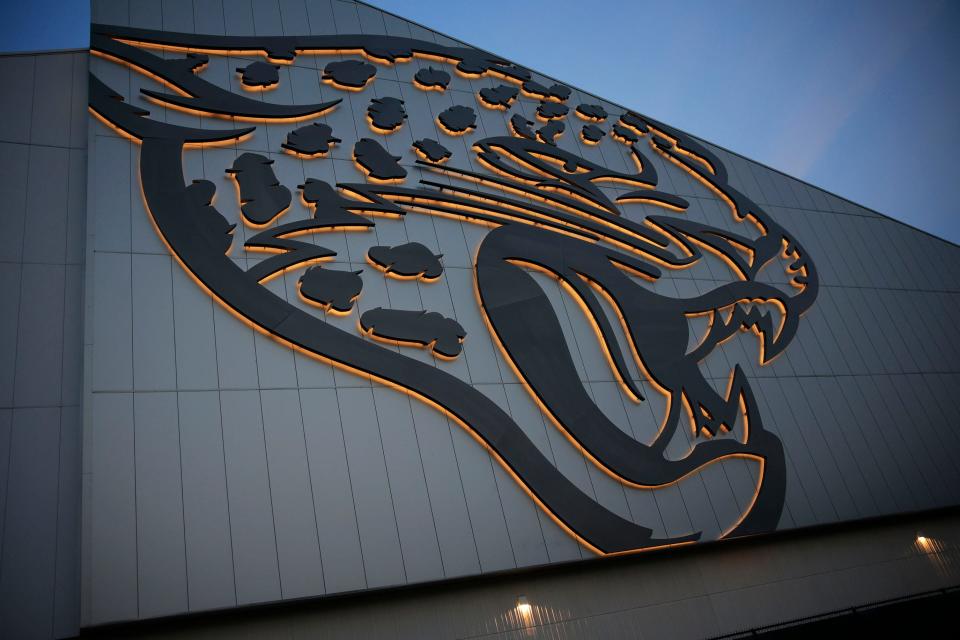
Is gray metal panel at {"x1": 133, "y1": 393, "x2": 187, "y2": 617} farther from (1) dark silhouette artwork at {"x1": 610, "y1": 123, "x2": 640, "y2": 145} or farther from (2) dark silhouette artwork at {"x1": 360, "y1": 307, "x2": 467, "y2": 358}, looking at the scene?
(1) dark silhouette artwork at {"x1": 610, "y1": 123, "x2": 640, "y2": 145}

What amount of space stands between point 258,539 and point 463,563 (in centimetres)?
225

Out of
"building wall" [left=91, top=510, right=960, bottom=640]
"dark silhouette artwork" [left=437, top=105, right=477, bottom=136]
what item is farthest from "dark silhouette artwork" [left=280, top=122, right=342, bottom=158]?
"building wall" [left=91, top=510, right=960, bottom=640]

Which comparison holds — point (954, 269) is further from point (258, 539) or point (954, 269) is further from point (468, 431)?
point (258, 539)

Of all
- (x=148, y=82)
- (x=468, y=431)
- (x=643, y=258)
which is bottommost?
(x=468, y=431)

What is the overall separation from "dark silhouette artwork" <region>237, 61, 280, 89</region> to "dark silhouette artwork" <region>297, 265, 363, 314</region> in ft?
11.4

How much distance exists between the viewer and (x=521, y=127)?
1283cm

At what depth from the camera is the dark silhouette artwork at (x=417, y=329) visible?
920 centimetres

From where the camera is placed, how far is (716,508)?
9859 mm

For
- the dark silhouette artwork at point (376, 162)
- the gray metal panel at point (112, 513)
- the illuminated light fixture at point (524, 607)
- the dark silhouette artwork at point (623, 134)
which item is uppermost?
the dark silhouette artwork at point (623, 134)

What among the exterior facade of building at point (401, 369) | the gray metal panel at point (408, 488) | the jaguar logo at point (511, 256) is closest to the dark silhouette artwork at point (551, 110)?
the jaguar logo at point (511, 256)

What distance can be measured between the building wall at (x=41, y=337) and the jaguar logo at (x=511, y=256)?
0.77 m

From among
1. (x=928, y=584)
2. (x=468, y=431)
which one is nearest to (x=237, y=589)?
(x=468, y=431)

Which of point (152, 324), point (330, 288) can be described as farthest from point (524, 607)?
point (152, 324)

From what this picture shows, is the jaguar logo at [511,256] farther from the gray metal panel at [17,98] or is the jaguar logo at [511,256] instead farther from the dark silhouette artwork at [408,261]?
the gray metal panel at [17,98]
